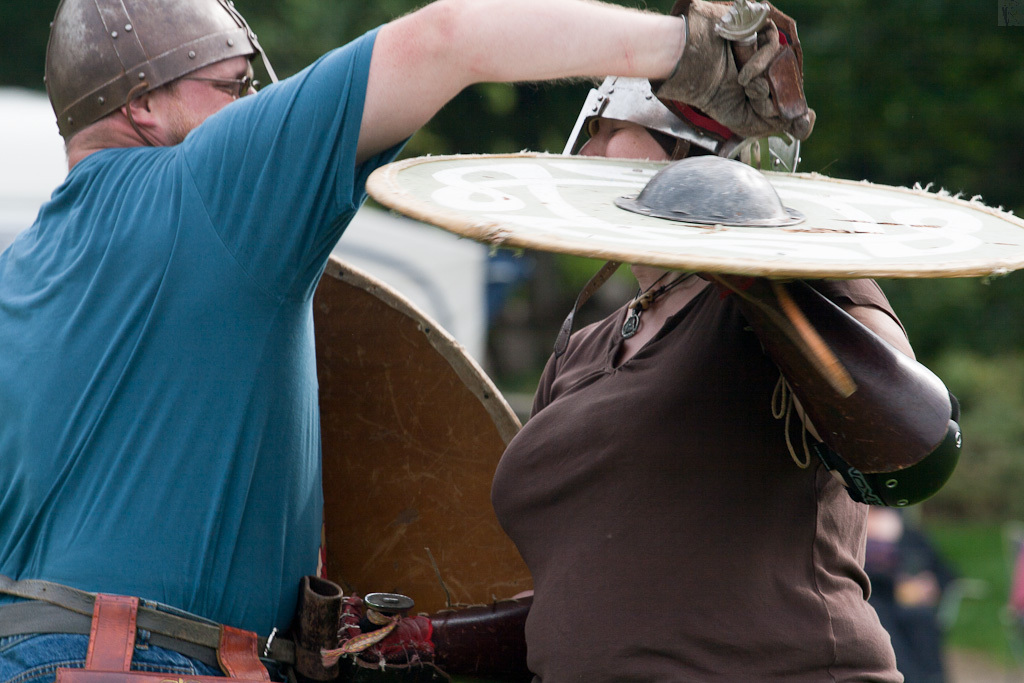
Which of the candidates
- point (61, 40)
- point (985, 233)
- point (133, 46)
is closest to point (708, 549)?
point (985, 233)

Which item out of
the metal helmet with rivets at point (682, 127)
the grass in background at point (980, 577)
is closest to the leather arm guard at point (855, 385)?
the metal helmet with rivets at point (682, 127)

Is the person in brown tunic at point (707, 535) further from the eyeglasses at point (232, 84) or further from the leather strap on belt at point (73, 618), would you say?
the eyeglasses at point (232, 84)

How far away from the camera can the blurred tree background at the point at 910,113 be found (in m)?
8.45

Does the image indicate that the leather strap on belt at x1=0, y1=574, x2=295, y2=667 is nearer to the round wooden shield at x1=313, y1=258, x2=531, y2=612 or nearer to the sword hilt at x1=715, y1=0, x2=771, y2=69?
the round wooden shield at x1=313, y1=258, x2=531, y2=612

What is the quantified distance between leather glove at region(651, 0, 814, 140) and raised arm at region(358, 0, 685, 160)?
0.03 m

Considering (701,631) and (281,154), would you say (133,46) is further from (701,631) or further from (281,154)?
(701,631)

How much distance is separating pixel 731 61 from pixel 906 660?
396 cm

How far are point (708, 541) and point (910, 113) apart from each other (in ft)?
25.9

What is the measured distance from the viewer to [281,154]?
163 centimetres

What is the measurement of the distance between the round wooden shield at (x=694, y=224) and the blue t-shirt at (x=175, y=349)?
0.20 meters

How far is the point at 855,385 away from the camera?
1.36m

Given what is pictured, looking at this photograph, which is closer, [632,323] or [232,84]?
[632,323]

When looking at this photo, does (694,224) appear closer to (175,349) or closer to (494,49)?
(494,49)

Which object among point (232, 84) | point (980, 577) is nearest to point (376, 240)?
point (232, 84)
